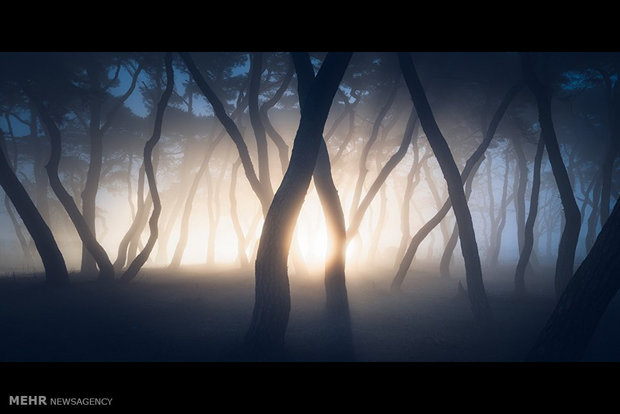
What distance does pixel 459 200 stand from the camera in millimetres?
7309

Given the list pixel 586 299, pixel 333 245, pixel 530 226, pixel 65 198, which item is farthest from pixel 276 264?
pixel 65 198

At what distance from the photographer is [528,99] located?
11.5 metres

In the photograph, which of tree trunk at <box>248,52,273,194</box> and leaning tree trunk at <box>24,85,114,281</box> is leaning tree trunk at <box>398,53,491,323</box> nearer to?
tree trunk at <box>248,52,273,194</box>

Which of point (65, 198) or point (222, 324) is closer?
point (222, 324)

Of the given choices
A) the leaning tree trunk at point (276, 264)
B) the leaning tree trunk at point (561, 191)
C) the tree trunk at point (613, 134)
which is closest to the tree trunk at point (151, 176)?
the leaning tree trunk at point (276, 264)

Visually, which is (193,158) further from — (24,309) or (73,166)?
(24,309)

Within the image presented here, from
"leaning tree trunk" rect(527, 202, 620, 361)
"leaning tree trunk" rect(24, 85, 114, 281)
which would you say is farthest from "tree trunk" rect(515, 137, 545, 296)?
"leaning tree trunk" rect(24, 85, 114, 281)

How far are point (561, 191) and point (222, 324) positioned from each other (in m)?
10.7

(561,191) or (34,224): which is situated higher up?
(34,224)

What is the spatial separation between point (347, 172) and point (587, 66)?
13211mm

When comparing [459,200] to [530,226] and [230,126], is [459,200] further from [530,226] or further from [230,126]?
[230,126]

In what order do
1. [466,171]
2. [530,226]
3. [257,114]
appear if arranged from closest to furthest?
[466,171] → [530,226] → [257,114]
